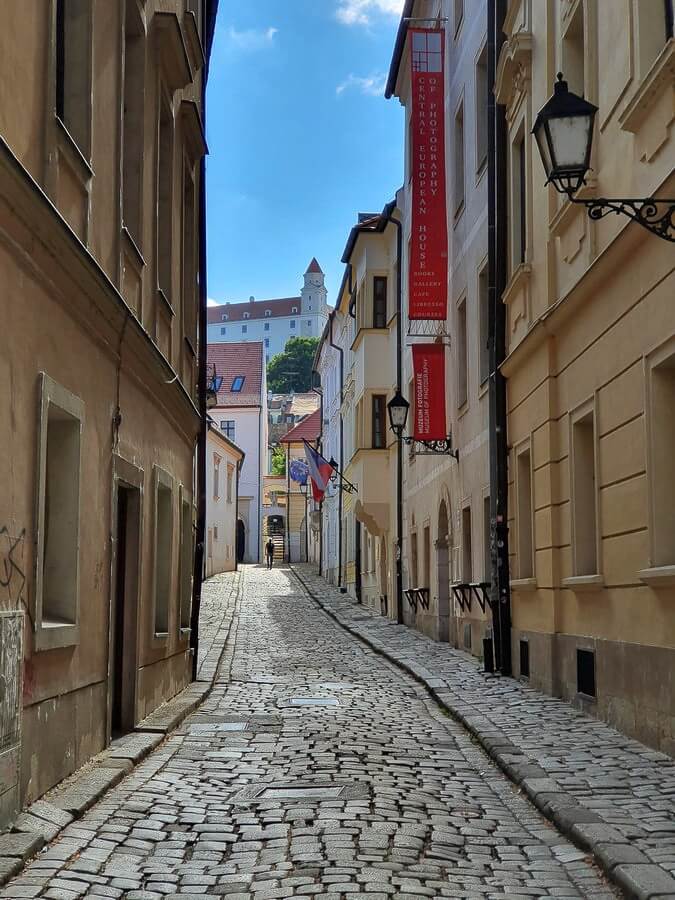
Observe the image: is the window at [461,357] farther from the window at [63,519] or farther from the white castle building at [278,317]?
the white castle building at [278,317]

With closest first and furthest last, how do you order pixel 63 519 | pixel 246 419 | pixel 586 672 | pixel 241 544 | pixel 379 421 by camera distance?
pixel 63 519
pixel 586 672
pixel 379 421
pixel 246 419
pixel 241 544

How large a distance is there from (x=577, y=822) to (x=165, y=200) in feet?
29.6

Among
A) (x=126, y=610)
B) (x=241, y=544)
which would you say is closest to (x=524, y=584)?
(x=126, y=610)

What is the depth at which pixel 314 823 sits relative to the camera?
6.81 meters

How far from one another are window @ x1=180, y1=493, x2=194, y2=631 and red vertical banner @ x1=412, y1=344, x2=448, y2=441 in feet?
22.7

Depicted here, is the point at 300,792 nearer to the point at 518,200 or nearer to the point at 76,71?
the point at 76,71

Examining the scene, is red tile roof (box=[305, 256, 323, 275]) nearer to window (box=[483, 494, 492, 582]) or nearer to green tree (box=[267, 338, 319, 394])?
green tree (box=[267, 338, 319, 394])

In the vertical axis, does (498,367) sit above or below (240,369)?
below

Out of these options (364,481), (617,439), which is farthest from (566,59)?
(364,481)

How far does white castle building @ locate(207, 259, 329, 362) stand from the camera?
572ft

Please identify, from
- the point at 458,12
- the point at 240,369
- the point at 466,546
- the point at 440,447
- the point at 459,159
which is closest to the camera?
the point at 466,546

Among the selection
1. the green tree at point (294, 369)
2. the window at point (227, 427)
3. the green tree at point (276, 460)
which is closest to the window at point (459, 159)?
the window at point (227, 427)

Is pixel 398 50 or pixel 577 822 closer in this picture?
pixel 577 822

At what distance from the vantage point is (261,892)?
5.39m
